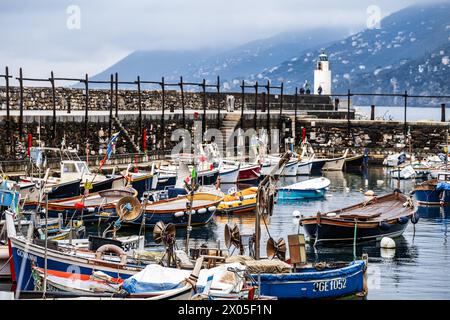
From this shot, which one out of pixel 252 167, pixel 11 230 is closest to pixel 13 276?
pixel 11 230

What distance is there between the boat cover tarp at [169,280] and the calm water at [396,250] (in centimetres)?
692

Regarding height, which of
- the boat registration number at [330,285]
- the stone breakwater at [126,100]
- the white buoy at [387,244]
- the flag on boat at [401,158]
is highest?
the stone breakwater at [126,100]

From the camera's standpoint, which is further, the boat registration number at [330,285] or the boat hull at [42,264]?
the boat registration number at [330,285]

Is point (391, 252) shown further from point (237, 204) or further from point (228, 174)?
point (228, 174)

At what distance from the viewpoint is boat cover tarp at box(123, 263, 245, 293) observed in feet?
65.3

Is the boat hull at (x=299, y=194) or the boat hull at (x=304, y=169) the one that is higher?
the boat hull at (x=304, y=169)

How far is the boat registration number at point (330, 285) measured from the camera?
77.0ft

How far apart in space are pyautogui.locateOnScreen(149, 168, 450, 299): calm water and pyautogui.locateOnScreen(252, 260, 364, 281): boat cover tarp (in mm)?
1589

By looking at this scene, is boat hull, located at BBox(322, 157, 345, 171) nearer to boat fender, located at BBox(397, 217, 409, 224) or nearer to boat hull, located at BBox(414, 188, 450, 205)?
boat hull, located at BBox(414, 188, 450, 205)

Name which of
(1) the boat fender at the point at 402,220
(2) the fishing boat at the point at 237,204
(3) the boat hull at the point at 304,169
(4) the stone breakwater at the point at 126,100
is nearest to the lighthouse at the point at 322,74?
(4) the stone breakwater at the point at 126,100

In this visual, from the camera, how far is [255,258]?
24.0 meters

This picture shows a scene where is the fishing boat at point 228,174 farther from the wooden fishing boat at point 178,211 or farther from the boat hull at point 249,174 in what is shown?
the wooden fishing boat at point 178,211

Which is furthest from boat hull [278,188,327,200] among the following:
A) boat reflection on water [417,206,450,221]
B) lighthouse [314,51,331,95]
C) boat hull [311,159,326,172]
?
lighthouse [314,51,331,95]
